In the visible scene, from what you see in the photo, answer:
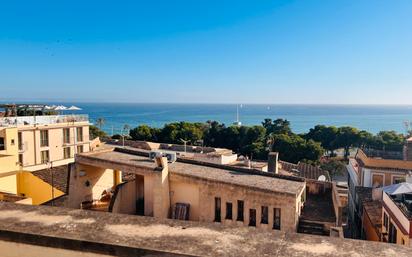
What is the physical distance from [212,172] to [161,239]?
13.6 metres

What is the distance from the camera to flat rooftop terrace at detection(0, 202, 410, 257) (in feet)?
9.21

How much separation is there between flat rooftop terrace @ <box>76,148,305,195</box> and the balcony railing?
16.1 meters

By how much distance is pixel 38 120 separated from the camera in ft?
111

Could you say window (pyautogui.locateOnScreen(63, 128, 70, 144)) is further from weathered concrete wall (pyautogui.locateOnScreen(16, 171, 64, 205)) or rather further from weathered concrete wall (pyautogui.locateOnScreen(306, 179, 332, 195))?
weathered concrete wall (pyautogui.locateOnScreen(306, 179, 332, 195))

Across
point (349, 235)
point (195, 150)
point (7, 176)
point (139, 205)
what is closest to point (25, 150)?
point (7, 176)

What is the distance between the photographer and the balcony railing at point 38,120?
31.3 meters

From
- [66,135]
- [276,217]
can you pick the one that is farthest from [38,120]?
[276,217]

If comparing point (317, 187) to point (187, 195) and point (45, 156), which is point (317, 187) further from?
point (45, 156)

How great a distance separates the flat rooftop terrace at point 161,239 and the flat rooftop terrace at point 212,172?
35.2 feet

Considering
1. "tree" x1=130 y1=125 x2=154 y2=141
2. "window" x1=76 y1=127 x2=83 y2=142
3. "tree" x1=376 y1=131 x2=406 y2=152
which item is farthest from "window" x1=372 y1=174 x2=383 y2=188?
"tree" x1=130 y1=125 x2=154 y2=141

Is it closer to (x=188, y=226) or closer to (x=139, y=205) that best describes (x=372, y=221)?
(x=139, y=205)

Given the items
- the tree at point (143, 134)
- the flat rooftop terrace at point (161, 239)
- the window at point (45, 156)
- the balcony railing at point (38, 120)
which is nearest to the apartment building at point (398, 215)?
the flat rooftop terrace at point (161, 239)

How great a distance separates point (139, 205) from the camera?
17.9 m

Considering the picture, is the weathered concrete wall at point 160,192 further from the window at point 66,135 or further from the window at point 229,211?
the window at point 66,135
